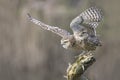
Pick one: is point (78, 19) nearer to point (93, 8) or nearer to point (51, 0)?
point (93, 8)

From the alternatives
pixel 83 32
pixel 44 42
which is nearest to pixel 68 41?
pixel 83 32

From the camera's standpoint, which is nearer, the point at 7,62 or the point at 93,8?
the point at 93,8

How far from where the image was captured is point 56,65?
26.5ft

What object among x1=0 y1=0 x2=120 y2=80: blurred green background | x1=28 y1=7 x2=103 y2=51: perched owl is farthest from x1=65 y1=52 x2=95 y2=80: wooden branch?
x1=0 y1=0 x2=120 y2=80: blurred green background

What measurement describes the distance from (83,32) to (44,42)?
6.16 m

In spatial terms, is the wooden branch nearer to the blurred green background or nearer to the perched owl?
the perched owl

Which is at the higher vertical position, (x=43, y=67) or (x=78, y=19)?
(x=43, y=67)

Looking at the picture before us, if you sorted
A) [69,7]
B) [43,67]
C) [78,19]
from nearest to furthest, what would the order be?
[78,19] < [69,7] < [43,67]

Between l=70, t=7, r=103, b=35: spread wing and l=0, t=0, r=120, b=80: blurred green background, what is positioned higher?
l=0, t=0, r=120, b=80: blurred green background

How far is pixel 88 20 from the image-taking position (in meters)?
2.08

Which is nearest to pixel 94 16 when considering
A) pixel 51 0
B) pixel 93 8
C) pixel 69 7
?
pixel 93 8

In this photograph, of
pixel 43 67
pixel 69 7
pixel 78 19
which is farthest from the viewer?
pixel 43 67

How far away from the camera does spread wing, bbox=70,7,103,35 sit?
6.78 ft

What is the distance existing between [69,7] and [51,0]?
56 cm
